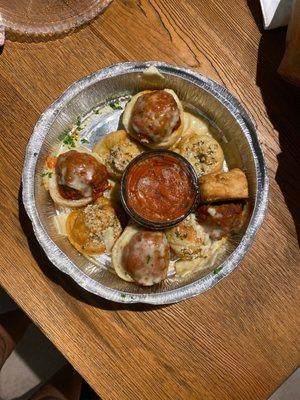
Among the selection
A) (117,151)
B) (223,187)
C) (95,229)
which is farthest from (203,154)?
(95,229)

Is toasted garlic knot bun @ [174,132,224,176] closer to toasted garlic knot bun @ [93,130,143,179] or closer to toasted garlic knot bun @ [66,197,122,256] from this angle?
toasted garlic knot bun @ [93,130,143,179]

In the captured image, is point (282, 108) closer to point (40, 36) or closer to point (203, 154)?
point (203, 154)

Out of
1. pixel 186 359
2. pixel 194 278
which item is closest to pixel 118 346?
pixel 186 359

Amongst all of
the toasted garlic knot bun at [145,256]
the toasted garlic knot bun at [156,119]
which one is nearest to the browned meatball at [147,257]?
the toasted garlic knot bun at [145,256]

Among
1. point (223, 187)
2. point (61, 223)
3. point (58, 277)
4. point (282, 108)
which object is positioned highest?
point (282, 108)

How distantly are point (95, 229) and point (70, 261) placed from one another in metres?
0.10

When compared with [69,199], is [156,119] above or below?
Answer: above

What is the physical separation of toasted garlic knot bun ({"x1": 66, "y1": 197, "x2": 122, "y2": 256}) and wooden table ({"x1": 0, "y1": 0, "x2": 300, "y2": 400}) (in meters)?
0.12

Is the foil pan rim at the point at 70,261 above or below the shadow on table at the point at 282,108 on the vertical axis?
below

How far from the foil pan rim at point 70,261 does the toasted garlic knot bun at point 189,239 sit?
2.7 inches

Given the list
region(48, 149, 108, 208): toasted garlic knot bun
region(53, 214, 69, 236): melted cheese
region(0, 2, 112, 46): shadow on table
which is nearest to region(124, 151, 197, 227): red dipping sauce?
region(48, 149, 108, 208): toasted garlic knot bun

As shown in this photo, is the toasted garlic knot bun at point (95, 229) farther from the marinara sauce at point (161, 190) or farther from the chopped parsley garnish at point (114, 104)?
the chopped parsley garnish at point (114, 104)

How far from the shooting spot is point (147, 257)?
126 cm

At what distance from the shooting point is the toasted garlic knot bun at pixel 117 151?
4.39 feet
